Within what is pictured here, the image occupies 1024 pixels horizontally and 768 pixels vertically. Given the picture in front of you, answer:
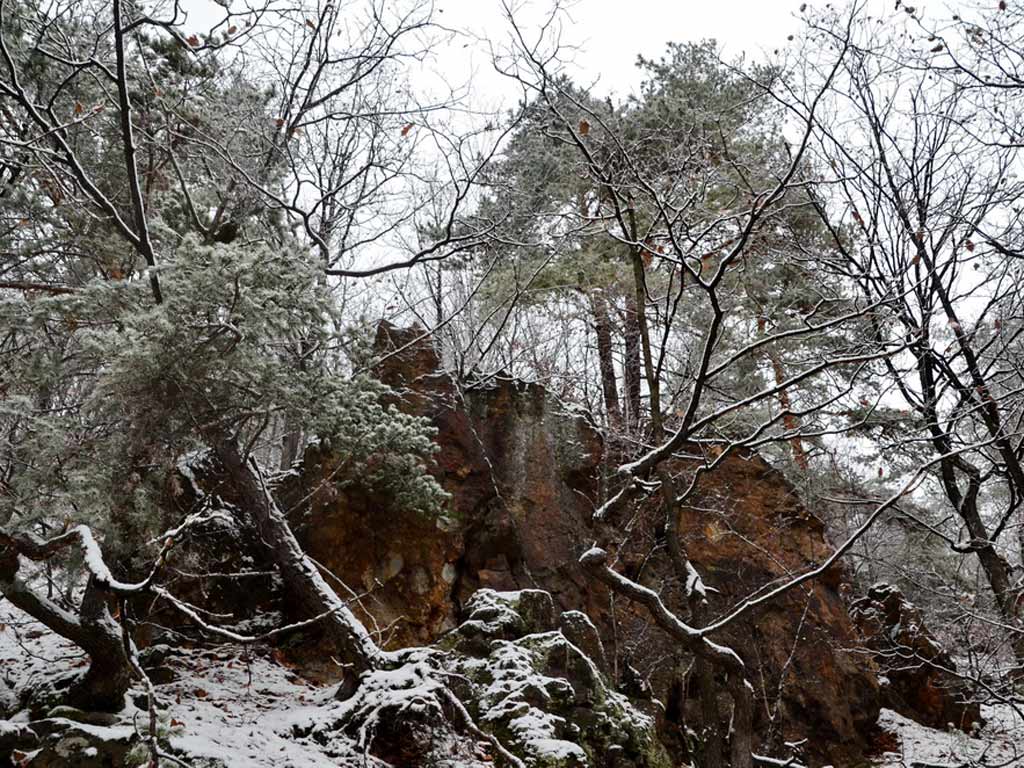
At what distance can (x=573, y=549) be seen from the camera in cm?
937

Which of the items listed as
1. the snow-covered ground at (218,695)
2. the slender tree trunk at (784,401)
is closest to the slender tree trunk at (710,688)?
the snow-covered ground at (218,695)

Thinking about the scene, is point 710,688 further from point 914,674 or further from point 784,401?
point 914,674

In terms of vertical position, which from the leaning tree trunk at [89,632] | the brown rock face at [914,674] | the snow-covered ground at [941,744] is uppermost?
the leaning tree trunk at [89,632]

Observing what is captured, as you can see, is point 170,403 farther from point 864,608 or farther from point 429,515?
point 864,608

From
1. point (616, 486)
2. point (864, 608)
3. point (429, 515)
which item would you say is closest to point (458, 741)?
point (429, 515)

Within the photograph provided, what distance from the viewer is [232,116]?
28.0 ft

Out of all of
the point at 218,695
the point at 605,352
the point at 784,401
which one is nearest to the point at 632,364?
the point at 605,352

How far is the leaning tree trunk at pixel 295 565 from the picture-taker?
20.3 feet

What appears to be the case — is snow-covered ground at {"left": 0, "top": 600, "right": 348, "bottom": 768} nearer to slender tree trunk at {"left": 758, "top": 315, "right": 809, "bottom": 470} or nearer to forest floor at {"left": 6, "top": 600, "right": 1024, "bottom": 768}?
forest floor at {"left": 6, "top": 600, "right": 1024, "bottom": 768}

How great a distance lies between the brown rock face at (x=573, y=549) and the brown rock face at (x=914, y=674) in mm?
805

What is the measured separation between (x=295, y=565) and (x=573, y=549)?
156 inches

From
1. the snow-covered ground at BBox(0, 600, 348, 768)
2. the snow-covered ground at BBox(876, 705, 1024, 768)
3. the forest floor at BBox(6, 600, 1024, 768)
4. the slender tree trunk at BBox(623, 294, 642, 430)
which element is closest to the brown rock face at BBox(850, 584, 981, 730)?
the snow-covered ground at BBox(876, 705, 1024, 768)

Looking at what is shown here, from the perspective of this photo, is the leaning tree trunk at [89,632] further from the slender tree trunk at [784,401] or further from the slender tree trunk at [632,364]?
the slender tree trunk at [784,401]

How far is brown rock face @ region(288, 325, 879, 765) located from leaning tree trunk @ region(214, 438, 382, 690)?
3.14 ft
